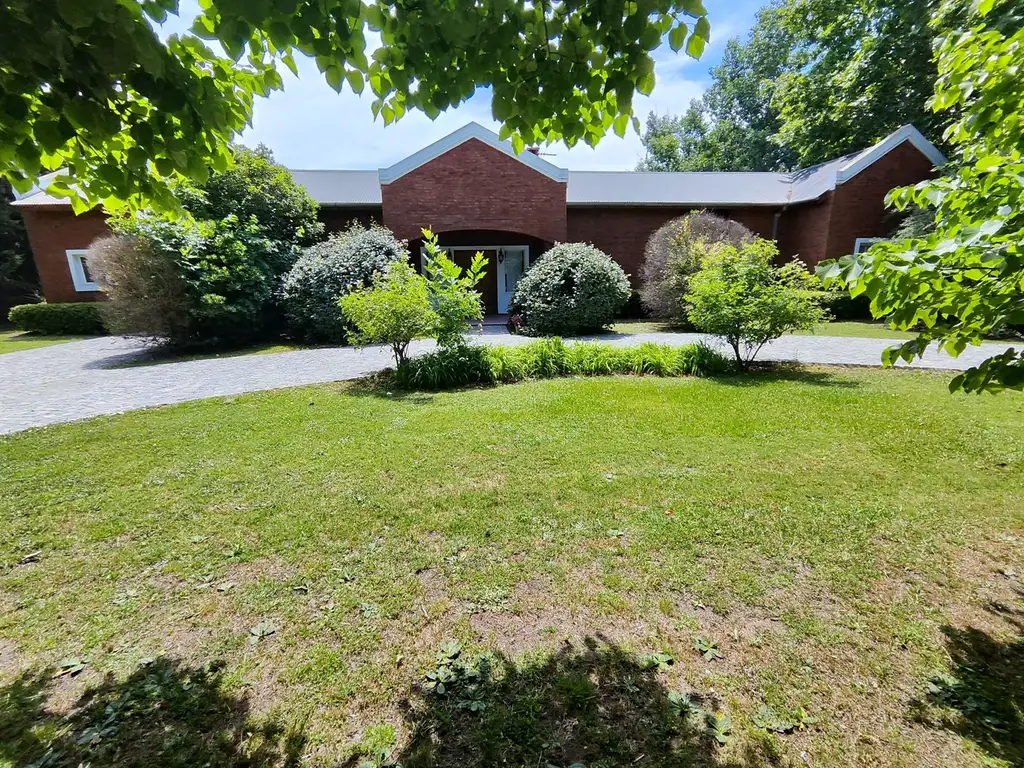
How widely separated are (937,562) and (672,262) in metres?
13.2

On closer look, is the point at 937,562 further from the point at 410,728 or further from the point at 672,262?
the point at 672,262

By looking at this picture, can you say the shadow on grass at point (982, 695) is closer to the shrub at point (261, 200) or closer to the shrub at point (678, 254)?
the shrub at point (678, 254)

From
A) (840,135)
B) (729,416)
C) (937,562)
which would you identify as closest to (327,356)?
(729,416)

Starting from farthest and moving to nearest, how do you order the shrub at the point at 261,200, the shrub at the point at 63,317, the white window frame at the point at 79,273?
the white window frame at the point at 79,273 → the shrub at the point at 63,317 → the shrub at the point at 261,200

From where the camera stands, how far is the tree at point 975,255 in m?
1.78

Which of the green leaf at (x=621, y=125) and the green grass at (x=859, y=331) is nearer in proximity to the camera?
the green leaf at (x=621, y=125)

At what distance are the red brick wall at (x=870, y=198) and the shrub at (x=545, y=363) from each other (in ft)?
40.9

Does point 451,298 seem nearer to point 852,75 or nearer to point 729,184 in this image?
point 729,184

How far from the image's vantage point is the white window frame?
55.0 ft

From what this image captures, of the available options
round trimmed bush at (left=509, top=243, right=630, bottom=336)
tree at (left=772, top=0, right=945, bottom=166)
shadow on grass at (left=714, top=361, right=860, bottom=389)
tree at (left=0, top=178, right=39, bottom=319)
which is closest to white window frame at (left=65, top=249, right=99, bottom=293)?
tree at (left=0, top=178, right=39, bottom=319)

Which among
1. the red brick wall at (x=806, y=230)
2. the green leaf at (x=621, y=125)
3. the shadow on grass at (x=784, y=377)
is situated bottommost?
the shadow on grass at (x=784, y=377)

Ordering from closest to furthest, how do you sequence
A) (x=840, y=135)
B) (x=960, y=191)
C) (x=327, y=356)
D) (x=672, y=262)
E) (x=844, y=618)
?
(x=960, y=191) → (x=844, y=618) → (x=327, y=356) → (x=672, y=262) → (x=840, y=135)

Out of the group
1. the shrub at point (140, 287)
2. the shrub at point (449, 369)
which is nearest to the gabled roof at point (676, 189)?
the shrub at point (449, 369)

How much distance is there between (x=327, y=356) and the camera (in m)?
11.5
